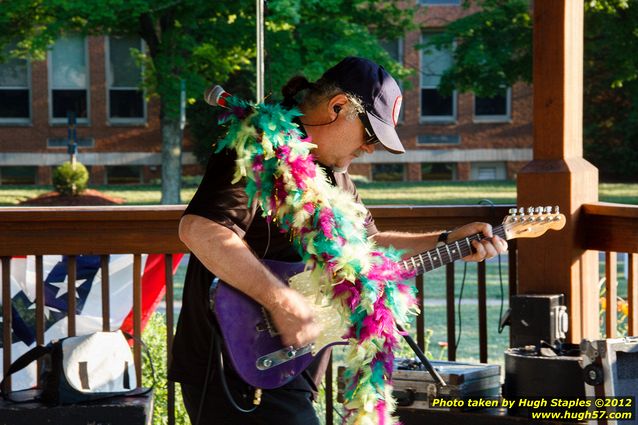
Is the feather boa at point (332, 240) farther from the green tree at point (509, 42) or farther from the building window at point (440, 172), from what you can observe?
the building window at point (440, 172)

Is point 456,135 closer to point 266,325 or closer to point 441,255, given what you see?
point 441,255

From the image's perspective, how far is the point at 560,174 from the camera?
3980 millimetres

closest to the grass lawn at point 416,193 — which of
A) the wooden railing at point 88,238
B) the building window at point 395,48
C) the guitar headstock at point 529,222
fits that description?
the building window at point 395,48

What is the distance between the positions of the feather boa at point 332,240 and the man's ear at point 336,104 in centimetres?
10

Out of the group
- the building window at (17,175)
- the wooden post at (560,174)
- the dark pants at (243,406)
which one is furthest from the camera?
the building window at (17,175)

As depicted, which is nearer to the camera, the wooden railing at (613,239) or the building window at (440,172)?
the wooden railing at (613,239)

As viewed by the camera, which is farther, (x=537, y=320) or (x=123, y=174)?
(x=123, y=174)

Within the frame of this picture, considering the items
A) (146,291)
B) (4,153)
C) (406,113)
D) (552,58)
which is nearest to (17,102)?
(4,153)

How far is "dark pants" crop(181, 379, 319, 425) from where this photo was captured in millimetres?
2559

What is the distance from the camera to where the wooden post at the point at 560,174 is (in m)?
3.98

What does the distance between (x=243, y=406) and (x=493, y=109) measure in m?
24.0

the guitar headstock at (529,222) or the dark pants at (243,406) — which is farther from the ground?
the guitar headstock at (529,222)

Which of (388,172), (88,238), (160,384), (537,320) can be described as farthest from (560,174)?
(388,172)

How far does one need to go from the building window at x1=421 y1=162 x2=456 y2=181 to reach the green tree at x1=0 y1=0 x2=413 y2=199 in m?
→ 6.72
